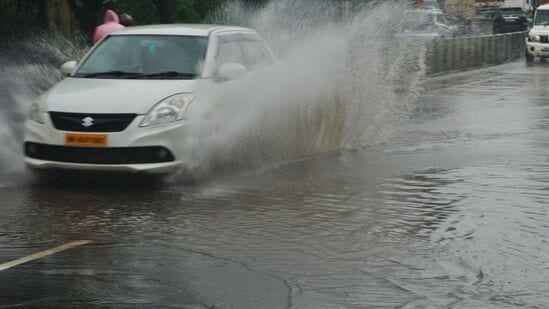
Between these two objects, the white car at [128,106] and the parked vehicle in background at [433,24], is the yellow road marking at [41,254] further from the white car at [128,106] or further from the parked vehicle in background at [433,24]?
the parked vehicle in background at [433,24]

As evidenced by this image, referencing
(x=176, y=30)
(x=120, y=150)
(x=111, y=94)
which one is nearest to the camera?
(x=120, y=150)

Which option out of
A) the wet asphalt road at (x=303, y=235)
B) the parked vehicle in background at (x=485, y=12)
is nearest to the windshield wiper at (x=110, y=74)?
the wet asphalt road at (x=303, y=235)

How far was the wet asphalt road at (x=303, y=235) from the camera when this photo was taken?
6707 mm

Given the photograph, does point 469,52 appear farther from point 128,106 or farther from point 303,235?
point 303,235

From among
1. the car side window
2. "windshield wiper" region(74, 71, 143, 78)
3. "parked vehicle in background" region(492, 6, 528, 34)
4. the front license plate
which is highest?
the car side window

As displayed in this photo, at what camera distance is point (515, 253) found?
7.85 metres

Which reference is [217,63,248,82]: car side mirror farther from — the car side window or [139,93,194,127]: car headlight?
[139,93,194,127]: car headlight

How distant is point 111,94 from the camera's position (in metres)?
11.0

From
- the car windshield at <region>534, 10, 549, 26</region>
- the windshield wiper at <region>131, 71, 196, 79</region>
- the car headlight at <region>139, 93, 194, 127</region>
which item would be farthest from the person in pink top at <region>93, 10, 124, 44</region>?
the car windshield at <region>534, 10, 549, 26</region>

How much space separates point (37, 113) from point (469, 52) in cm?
2495

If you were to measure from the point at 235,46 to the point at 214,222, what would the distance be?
12.5 feet

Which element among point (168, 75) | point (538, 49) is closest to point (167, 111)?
point (168, 75)

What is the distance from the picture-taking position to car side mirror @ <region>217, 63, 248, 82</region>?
38.1 ft

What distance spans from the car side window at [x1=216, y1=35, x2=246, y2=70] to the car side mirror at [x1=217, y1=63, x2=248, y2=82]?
0.78 feet
